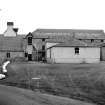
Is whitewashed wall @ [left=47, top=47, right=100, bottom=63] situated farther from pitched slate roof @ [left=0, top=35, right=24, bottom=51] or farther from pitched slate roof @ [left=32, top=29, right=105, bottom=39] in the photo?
pitched slate roof @ [left=32, top=29, right=105, bottom=39]

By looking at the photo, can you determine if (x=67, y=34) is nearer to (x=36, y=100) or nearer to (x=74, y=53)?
(x=74, y=53)

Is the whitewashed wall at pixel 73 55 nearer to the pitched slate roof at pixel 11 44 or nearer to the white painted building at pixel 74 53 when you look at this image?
the white painted building at pixel 74 53

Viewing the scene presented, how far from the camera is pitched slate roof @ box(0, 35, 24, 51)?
2175 inches

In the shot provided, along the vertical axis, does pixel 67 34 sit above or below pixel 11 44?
above

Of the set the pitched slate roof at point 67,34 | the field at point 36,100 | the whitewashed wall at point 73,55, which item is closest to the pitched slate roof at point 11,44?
the pitched slate roof at point 67,34

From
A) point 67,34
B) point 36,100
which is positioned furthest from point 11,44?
point 36,100

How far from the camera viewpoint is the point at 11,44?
57.5 m

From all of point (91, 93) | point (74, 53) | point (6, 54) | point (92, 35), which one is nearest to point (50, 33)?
point (92, 35)

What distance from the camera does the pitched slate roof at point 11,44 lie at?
55250 mm

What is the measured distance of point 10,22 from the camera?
74938mm

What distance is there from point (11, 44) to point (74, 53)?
56.7 ft

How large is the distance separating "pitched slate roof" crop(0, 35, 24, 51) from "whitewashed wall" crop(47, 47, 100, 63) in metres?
11.1

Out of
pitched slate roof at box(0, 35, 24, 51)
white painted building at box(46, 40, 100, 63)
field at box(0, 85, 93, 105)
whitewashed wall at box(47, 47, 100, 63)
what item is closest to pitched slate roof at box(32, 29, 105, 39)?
pitched slate roof at box(0, 35, 24, 51)

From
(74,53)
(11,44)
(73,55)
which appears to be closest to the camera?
(73,55)
